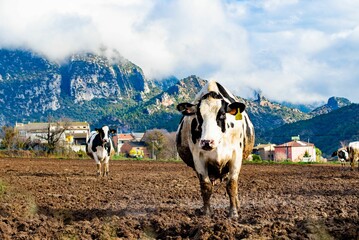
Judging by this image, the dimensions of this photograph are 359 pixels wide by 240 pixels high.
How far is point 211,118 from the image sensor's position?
9.46 metres

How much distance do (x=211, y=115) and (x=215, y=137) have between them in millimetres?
515

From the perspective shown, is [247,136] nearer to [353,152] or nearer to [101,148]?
[101,148]

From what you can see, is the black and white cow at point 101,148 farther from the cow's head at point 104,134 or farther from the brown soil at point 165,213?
the brown soil at point 165,213

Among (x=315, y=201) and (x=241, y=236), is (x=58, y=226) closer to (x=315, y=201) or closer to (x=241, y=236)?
(x=241, y=236)

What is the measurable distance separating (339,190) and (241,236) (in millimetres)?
10036

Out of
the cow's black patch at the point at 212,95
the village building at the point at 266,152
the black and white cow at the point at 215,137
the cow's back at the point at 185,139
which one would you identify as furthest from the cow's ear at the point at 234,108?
the village building at the point at 266,152

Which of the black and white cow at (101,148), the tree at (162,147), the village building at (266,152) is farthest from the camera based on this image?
the village building at (266,152)

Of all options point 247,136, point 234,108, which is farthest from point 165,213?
point 247,136

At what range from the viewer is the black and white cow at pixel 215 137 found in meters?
9.50

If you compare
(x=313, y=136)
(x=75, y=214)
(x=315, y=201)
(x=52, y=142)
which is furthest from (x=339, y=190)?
(x=313, y=136)

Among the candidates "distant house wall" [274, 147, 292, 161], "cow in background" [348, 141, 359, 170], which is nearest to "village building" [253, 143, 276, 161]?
"distant house wall" [274, 147, 292, 161]

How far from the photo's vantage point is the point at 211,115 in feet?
31.2

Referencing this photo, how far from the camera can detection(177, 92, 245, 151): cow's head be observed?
9289 mm

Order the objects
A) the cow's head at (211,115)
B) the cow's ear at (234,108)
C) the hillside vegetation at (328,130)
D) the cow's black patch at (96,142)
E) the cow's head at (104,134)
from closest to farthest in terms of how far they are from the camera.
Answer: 1. the cow's head at (211,115)
2. the cow's ear at (234,108)
3. the cow's head at (104,134)
4. the cow's black patch at (96,142)
5. the hillside vegetation at (328,130)
